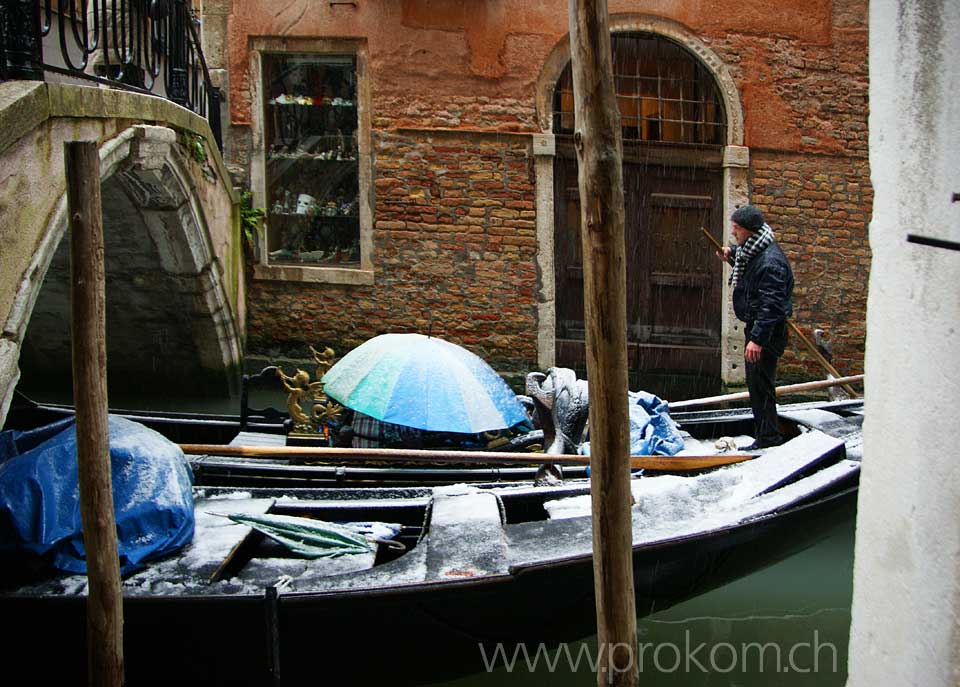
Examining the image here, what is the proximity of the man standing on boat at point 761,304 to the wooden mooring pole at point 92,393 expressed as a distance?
104 inches

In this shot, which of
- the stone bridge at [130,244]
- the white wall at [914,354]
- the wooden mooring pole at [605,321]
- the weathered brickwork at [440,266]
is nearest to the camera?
the white wall at [914,354]

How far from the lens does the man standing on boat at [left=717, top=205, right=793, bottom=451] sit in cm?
402

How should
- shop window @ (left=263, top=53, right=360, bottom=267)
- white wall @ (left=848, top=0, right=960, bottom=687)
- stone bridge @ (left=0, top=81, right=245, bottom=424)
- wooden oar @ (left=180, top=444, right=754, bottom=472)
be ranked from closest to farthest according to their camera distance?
white wall @ (left=848, top=0, right=960, bottom=687)
stone bridge @ (left=0, top=81, right=245, bottom=424)
wooden oar @ (left=180, top=444, right=754, bottom=472)
shop window @ (left=263, top=53, right=360, bottom=267)

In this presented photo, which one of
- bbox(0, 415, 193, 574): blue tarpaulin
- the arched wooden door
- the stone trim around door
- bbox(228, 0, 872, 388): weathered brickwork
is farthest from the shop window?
bbox(0, 415, 193, 574): blue tarpaulin

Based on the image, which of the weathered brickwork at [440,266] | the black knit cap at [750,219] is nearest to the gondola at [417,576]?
the black knit cap at [750,219]

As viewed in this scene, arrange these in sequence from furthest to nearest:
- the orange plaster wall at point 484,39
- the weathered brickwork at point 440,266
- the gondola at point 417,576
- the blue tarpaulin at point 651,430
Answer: the weathered brickwork at point 440,266
the orange plaster wall at point 484,39
the blue tarpaulin at point 651,430
the gondola at point 417,576

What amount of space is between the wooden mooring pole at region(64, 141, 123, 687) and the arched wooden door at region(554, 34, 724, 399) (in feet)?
17.0

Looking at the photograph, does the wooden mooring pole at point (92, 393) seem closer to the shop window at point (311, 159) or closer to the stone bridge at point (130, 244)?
the stone bridge at point (130, 244)

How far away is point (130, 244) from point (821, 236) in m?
4.93

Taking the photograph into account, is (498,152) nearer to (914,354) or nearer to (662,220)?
(662,220)

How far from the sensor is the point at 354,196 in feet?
23.8

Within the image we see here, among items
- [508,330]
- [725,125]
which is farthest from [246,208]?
[725,125]

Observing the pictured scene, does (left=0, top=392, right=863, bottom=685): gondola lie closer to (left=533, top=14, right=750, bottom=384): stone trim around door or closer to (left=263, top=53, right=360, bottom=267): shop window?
(left=533, top=14, right=750, bottom=384): stone trim around door

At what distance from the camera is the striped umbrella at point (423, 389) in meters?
3.52
